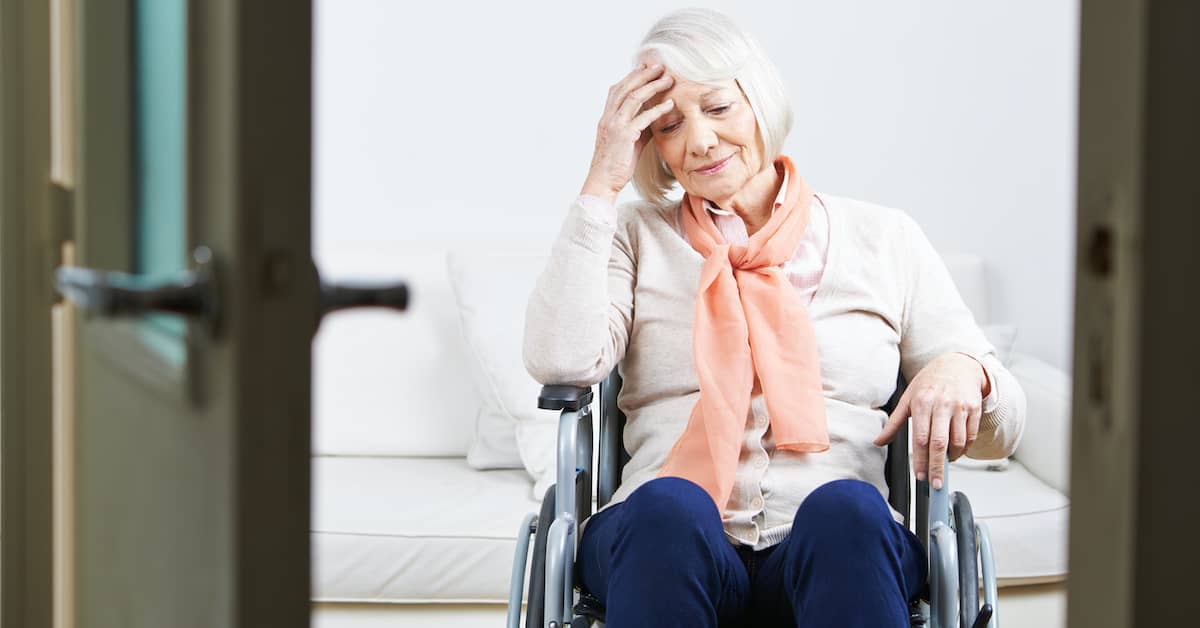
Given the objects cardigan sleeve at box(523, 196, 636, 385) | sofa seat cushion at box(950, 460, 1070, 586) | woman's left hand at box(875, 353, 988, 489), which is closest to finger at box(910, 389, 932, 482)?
woman's left hand at box(875, 353, 988, 489)

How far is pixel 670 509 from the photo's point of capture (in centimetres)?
148

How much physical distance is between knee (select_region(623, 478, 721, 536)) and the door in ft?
2.33

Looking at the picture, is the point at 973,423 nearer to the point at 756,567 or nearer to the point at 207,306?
the point at 756,567

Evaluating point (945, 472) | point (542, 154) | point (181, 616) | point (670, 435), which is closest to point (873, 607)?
point (945, 472)

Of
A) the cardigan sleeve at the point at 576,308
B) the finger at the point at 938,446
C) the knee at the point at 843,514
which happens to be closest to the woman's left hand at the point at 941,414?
the finger at the point at 938,446

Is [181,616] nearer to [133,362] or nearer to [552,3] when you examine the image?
[133,362]

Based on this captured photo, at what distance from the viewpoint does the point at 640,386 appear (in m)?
1.78

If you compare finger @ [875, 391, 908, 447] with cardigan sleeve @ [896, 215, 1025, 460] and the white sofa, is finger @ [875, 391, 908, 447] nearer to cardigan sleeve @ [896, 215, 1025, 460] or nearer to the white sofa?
cardigan sleeve @ [896, 215, 1025, 460]

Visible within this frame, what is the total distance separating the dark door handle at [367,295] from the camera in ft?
2.11

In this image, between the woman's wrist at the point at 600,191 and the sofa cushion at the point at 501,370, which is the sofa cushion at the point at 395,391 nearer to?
the sofa cushion at the point at 501,370

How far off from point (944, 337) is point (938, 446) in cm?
25

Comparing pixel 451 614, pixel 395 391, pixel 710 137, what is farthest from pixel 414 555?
pixel 710 137

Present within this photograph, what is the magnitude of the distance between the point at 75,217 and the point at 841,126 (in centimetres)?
249

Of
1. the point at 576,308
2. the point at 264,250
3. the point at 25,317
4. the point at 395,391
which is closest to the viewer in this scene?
the point at 264,250
